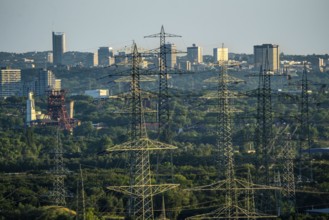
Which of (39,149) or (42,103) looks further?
(42,103)

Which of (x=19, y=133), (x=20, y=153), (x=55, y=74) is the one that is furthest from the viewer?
(x=55, y=74)

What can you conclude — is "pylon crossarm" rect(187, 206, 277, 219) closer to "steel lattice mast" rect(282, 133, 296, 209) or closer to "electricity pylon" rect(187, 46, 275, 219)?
"electricity pylon" rect(187, 46, 275, 219)

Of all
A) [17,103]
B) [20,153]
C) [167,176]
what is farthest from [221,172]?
[17,103]

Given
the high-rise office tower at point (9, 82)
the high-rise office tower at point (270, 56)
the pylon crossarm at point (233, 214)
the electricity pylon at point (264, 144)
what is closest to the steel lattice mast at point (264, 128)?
the electricity pylon at point (264, 144)

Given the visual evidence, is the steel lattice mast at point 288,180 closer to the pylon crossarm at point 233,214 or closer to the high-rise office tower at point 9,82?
A: the pylon crossarm at point 233,214

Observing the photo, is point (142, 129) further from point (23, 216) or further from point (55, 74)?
point (55, 74)

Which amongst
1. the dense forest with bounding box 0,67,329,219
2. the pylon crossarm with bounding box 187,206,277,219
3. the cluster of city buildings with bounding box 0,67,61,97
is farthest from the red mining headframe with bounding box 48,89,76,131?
the pylon crossarm with bounding box 187,206,277,219
